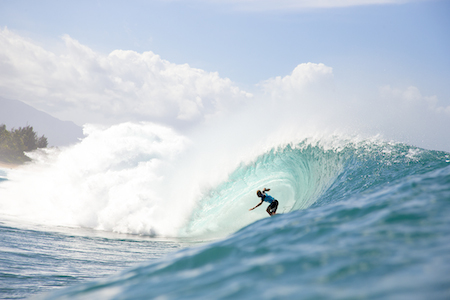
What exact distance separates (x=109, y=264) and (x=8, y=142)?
113175 mm

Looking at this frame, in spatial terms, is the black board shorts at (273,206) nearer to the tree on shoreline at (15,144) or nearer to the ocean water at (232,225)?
the ocean water at (232,225)

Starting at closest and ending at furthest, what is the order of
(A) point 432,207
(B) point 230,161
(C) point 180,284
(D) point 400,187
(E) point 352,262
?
(E) point 352,262, (C) point 180,284, (A) point 432,207, (D) point 400,187, (B) point 230,161

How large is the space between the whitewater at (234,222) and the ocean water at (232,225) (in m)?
0.03

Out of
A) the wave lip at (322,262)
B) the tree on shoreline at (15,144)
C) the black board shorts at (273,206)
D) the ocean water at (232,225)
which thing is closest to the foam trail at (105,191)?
the ocean water at (232,225)

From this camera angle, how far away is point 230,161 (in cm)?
1781

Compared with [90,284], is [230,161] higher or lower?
higher

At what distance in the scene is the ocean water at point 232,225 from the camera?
288 cm

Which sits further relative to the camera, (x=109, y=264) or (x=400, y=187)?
(x=109, y=264)

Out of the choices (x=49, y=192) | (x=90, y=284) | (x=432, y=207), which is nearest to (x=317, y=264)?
(x=432, y=207)

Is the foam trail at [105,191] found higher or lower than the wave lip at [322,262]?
higher

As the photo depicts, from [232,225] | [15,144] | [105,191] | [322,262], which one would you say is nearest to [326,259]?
[322,262]

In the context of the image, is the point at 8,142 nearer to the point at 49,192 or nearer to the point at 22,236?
the point at 49,192

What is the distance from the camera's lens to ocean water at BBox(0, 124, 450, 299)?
9.45ft

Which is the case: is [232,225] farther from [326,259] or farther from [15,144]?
[15,144]
